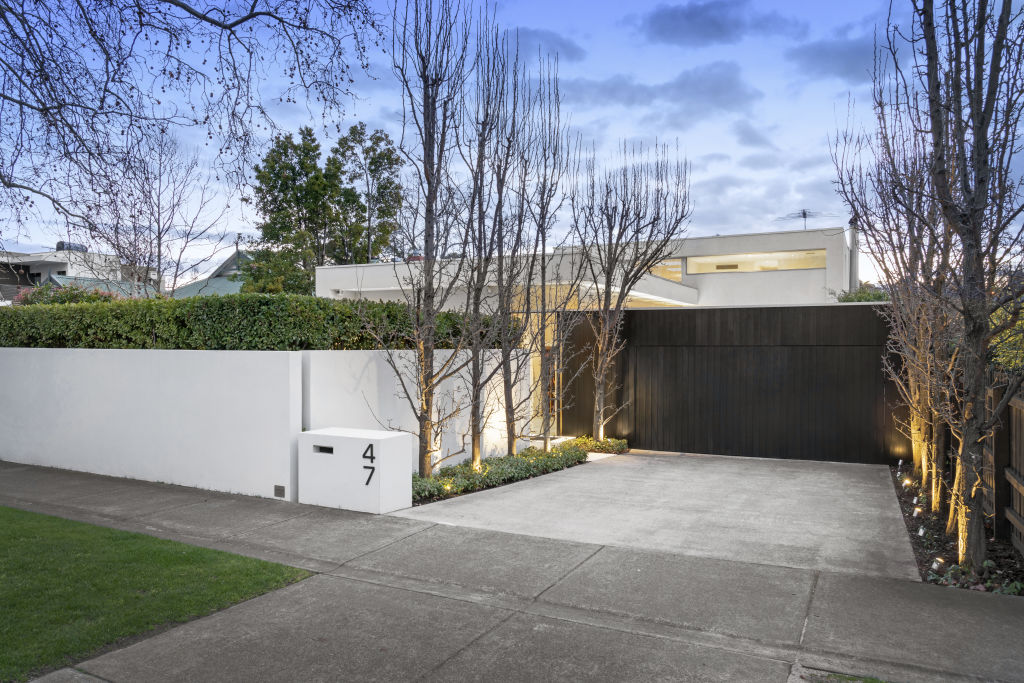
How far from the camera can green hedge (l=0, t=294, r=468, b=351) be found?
8141mm

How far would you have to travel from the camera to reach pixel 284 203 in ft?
95.6

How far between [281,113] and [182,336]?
480 cm

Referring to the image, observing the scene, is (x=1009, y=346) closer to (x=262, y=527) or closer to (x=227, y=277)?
(x=262, y=527)

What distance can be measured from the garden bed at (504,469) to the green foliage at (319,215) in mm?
18043

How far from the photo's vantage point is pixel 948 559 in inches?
230

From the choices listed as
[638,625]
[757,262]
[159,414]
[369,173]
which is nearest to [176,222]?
[159,414]

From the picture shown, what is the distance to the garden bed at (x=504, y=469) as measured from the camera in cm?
826

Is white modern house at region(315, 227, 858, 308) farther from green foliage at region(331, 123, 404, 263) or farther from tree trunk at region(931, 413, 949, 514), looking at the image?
tree trunk at region(931, 413, 949, 514)

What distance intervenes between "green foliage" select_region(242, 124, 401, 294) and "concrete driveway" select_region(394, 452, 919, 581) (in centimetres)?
2070

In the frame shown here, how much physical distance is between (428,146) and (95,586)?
5886mm

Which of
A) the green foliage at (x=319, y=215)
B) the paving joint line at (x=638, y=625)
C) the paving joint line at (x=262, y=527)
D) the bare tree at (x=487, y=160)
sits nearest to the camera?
the paving joint line at (x=638, y=625)

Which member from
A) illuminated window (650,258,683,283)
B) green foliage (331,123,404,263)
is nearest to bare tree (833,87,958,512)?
illuminated window (650,258,683,283)

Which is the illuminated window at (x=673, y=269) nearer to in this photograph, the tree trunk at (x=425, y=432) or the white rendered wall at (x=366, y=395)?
the white rendered wall at (x=366, y=395)

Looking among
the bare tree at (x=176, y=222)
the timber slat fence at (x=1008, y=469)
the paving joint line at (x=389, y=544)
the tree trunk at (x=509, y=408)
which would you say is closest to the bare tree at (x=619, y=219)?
the tree trunk at (x=509, y=408)
